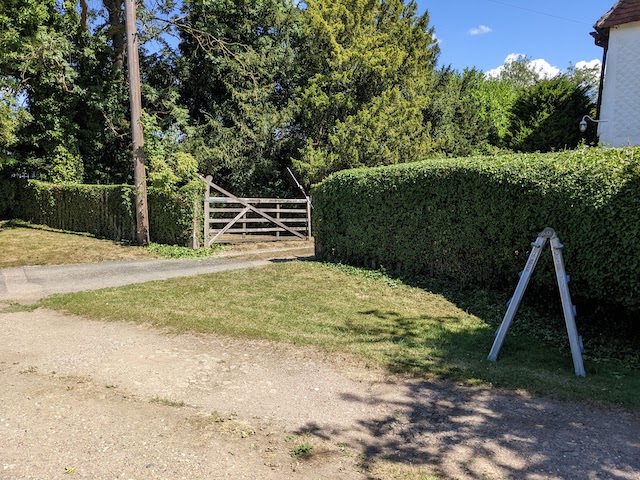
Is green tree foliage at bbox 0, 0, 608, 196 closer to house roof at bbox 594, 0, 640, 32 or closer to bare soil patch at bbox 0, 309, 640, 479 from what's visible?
house roof at bbox 594, 0, 640, 32

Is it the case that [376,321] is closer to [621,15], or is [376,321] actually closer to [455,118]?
[621,15]

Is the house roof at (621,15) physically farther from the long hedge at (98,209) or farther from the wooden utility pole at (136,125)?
the wooden utility pole at (136,125)

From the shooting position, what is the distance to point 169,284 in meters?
9.12

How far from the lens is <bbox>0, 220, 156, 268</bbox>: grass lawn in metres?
12.2

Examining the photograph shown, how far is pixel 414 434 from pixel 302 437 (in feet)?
2.84

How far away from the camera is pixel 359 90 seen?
18.7m

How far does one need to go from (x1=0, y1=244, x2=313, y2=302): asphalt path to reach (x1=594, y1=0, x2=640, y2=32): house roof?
11.0m

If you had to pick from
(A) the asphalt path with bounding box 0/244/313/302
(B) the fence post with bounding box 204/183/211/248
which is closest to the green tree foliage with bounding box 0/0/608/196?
(B) the fence post with bounding box 204/183/211/248

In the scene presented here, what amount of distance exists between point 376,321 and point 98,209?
13383 mm

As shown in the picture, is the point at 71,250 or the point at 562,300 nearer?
the point at 562,300

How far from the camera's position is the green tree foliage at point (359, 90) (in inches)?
672

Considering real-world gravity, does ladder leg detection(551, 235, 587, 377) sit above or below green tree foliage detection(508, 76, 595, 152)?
below

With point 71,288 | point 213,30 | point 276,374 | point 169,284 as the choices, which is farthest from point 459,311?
point 213,30

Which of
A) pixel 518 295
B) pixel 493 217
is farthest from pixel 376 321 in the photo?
pixel 493 217
